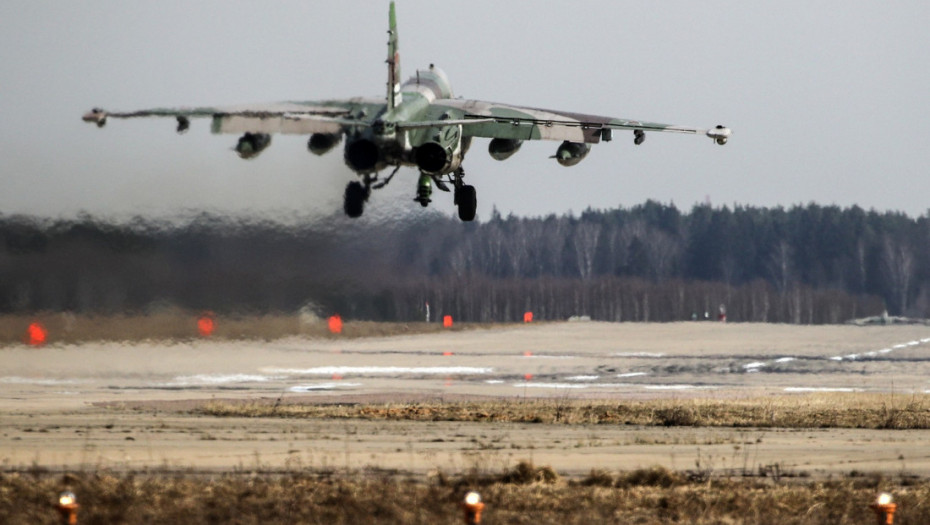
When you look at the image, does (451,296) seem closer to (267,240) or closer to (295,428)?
(267,240)

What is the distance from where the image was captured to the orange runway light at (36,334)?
47.8 m

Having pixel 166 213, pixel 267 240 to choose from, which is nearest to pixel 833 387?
Answer: pixel 267 240

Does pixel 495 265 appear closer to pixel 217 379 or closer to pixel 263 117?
pixel 217 379

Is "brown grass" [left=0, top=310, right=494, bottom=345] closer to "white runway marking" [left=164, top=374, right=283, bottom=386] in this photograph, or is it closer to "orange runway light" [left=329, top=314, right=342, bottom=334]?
"orange runway light" [left=329, top=314, right=342, bottom=334]

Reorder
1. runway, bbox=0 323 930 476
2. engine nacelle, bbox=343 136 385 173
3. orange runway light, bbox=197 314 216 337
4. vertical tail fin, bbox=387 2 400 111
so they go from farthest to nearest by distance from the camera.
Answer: orange runway light, bbox=197 314 216 337, vertical tail fin, bbox=387 2 400 111, engine nacelle, bbox=343 136 385 173, runway, bbox=0 323 930 476

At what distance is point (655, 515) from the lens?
22359mm

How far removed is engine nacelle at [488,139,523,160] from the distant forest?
35.5 ft

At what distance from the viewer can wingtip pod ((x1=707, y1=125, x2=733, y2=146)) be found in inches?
1439

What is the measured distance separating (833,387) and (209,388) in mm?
24929

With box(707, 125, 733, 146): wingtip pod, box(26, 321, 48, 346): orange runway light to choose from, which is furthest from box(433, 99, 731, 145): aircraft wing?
box(26, 321, 48, 346): orange runway light

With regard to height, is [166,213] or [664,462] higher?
[166,213]

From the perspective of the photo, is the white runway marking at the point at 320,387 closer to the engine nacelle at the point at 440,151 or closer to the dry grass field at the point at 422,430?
the dry grass field at the point at 422,430

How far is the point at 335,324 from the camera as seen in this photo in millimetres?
58156

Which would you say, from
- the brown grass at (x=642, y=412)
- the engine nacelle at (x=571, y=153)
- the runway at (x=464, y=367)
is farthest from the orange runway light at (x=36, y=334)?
the engine nacelle at (x=571, y=153)
